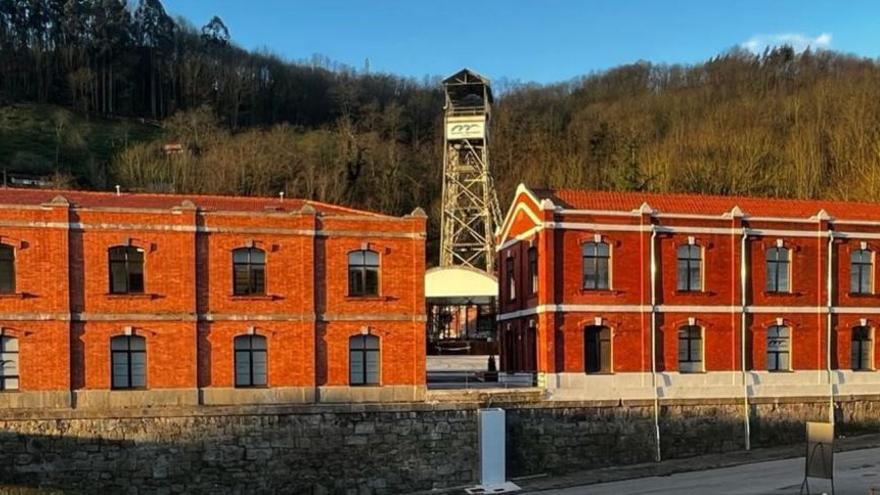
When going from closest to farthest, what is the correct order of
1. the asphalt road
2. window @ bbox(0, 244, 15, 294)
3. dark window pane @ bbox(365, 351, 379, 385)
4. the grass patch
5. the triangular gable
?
the asphalt road < window @ bbox(0, 244, 15, 294) < dark window pane @ bbox(365, 351, 379, 385) < the triangular gable < the grass patch

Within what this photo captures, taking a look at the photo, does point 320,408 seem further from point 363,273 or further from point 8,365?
point 8,365

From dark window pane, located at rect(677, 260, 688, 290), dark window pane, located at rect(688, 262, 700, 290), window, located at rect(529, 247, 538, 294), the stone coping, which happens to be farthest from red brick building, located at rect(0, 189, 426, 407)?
dark window pane, located at rect(688, 262, 700, 290)

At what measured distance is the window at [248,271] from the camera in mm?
27469

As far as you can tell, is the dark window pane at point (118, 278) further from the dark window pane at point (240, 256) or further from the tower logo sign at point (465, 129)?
the tower logo sign at point (465, 129)

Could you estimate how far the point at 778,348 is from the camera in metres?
31.9

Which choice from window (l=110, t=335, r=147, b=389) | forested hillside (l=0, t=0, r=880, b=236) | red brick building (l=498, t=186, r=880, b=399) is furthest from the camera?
forested hillside (l=0, t=0, r=880, b=236)

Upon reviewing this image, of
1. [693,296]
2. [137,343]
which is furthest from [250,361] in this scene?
[693,296]

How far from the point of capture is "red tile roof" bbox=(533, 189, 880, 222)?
31.2 metres

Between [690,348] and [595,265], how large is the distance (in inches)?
198

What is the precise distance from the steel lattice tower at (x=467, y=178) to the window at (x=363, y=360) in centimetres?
3016

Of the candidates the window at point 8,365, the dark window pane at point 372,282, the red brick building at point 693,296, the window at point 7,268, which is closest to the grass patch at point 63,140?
the window at point 7,268

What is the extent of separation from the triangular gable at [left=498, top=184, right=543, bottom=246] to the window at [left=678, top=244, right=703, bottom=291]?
5.79m

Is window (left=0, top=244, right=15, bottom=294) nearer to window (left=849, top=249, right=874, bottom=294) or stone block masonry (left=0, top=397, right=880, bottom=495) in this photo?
stone block masonry (left=0, top=397, right=880, bottom=495)

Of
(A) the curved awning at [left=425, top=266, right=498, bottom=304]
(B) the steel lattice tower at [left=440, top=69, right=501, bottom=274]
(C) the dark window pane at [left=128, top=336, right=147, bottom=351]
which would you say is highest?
(B) the steel lattice tower at [left=440, top=69, right=501, bottom=274]
